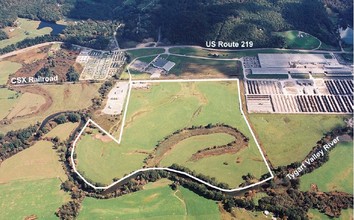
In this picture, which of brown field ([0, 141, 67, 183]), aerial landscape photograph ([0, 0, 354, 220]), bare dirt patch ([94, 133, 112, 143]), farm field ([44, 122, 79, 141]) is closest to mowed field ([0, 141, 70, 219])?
brown field ([0, 141, 67, 183])

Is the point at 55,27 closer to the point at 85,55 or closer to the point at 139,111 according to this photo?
the point at 85,55

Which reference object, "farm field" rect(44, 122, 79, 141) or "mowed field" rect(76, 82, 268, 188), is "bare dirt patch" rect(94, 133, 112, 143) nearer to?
"mowed field" rect(76, 82, 268, 188)

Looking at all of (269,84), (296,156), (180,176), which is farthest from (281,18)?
(180,176)

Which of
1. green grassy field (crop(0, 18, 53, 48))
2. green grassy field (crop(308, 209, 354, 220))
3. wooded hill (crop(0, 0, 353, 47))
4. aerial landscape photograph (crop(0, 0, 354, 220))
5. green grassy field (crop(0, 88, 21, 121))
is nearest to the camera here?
green grassy field (crop(308, 209, 354, 220))

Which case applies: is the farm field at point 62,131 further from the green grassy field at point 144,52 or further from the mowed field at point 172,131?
the green grassy field at point 144,52

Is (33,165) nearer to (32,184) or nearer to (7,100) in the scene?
(32,184)

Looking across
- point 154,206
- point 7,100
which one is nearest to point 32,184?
point 154,206

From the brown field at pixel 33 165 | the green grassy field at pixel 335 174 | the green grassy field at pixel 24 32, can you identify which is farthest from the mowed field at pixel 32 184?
the green grassy field at pixel 24 32

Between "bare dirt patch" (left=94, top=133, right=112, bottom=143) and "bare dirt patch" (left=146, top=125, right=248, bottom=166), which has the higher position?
"bare dirt patch" (left=146, top=125, right=248, bottom=166)
